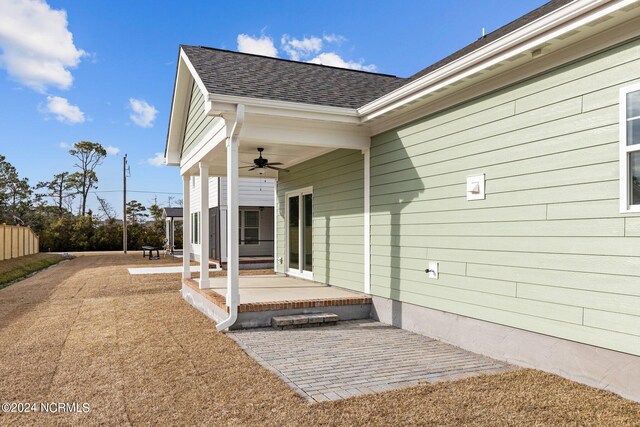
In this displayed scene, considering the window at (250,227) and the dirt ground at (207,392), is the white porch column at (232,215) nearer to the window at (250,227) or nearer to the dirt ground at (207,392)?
the dirt ground at (207,392)

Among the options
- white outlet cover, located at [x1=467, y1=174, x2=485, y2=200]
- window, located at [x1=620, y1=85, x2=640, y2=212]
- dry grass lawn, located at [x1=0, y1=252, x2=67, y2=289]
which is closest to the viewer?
window, located at [x1=620, y1=85, x2=640, y2=212]

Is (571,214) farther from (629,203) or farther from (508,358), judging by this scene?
(508,358)

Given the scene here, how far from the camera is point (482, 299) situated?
4648 mm

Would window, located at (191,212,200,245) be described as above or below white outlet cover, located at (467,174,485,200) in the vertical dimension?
below

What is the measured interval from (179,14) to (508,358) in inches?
Answer: 590

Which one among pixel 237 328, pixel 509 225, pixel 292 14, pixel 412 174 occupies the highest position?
pixel 292 14

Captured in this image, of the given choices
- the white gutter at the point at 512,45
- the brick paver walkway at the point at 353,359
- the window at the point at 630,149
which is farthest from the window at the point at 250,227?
→ the window at the point at 630,149

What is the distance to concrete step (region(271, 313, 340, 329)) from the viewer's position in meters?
5.89

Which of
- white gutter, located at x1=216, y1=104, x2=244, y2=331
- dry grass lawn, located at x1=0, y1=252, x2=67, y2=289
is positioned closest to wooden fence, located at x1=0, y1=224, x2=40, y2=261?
dry grass lawn, located at x1=0, y1=252, x2=67, y2=289

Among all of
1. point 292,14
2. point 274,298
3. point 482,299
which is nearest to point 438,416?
point 482,299

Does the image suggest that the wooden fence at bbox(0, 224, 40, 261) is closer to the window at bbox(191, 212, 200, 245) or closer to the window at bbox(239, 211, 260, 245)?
the window at bbox(191, 212, 200, 245)

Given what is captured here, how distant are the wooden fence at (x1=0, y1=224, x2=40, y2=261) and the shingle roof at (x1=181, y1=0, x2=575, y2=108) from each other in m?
13.1

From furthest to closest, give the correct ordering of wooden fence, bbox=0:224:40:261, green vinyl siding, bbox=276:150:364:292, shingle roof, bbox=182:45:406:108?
wooden fence, bbox=0:224:40:261 → green vinyl siding, bbox=276:150:364:292 → shingle roof, bbox=182:45:406:108

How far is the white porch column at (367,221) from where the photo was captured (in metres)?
6.71
